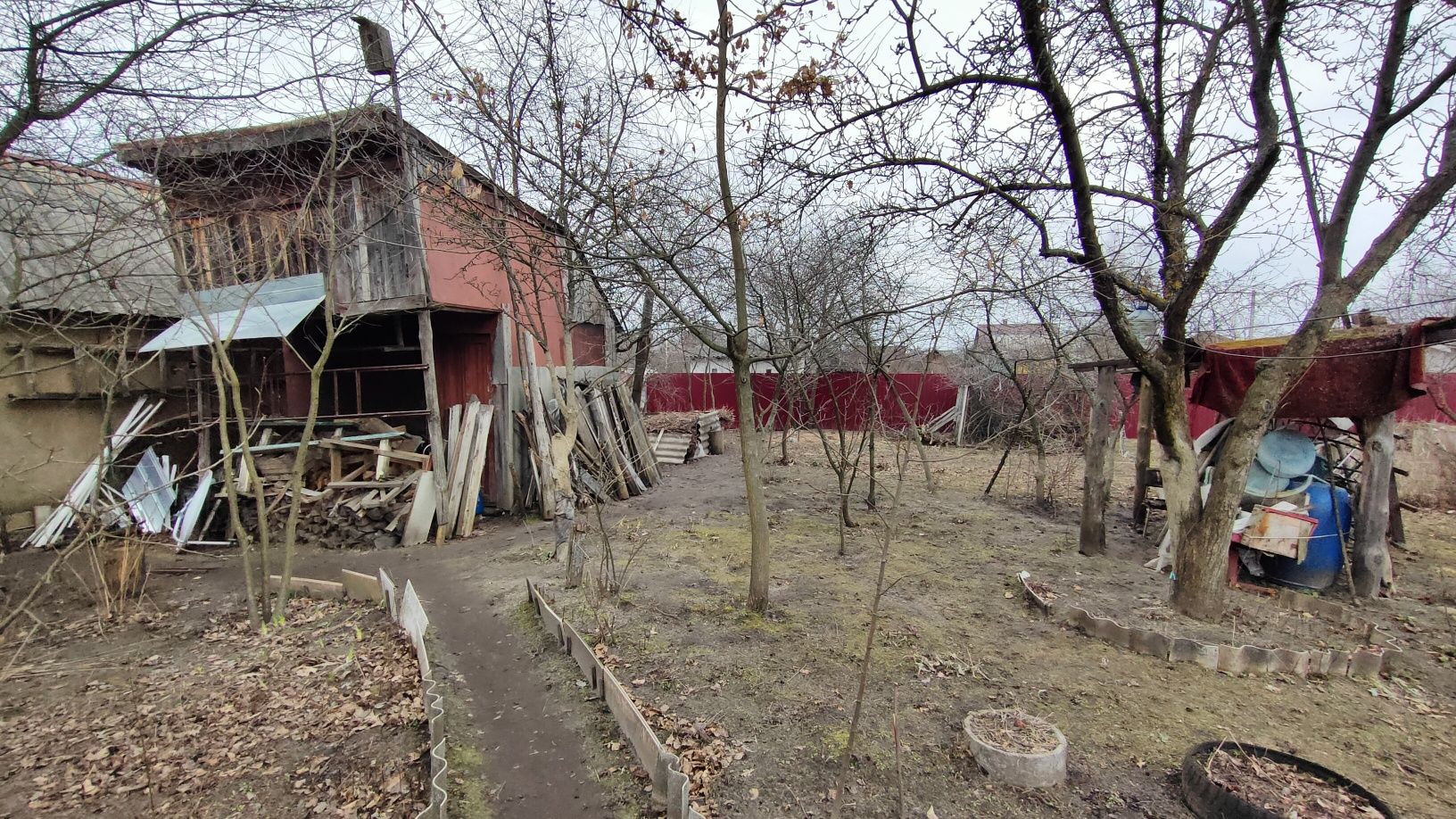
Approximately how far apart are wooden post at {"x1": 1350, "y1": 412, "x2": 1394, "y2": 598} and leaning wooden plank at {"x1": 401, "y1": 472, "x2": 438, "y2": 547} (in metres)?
10.6

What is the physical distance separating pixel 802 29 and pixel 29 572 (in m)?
10.5

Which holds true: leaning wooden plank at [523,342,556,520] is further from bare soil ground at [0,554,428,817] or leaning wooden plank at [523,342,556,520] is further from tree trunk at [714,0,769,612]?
tree trunk at [714,0,769,612]

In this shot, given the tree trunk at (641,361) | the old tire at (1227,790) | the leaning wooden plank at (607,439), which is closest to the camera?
the old tire at (1227,790)

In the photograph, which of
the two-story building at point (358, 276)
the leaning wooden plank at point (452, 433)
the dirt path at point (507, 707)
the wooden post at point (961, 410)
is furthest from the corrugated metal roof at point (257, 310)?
the wooden post at point (961, 410)

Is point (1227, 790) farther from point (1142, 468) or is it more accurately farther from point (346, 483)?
point (346, 483)

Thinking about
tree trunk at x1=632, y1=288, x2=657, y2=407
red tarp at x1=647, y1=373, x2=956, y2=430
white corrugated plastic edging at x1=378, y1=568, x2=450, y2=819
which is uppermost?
tree trunk at x1=632, y1=288, x2=657, y2=407

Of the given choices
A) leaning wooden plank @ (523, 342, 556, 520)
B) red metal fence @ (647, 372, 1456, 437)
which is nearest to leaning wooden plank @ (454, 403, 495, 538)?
leaning wooden plank @ (523, 342, 556, 520)

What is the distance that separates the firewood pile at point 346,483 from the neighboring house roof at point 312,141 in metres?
3.87

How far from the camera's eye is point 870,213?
491cm

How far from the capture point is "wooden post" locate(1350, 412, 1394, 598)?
580cm

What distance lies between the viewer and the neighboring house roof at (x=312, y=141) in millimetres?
5017

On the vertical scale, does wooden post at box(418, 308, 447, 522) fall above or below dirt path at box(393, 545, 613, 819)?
above

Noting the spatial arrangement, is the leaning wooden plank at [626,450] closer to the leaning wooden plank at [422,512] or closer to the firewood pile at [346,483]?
the leaning wooden plank at [422,512]

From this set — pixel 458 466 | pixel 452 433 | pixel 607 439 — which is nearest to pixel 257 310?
pixel 452 433
